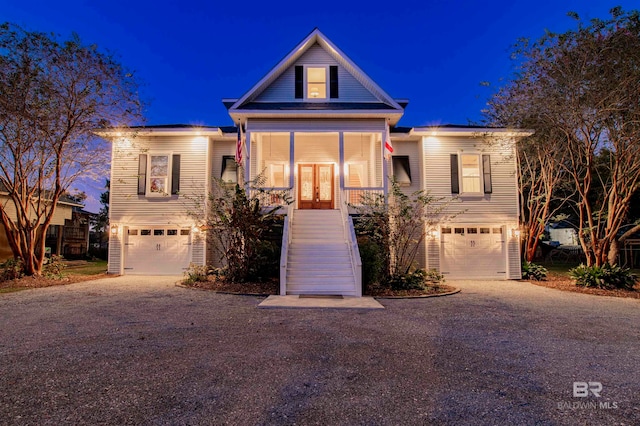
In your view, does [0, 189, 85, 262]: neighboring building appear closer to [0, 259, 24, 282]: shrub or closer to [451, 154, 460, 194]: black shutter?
[0, 259, 24, 282]: shrub

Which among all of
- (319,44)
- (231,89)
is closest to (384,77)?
(231,89)

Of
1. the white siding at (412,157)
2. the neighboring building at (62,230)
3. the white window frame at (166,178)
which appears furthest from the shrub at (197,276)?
the neighboring building at (62,230)

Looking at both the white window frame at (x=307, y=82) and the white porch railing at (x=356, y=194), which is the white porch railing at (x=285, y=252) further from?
the white window frame at (x=307, y=82)

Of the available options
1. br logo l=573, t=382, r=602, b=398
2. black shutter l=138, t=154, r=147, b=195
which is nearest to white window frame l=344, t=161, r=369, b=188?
black shutter l=138, t=154, r=147, b=195

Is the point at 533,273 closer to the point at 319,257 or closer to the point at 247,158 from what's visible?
the point at 319,257

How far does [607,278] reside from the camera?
969cm

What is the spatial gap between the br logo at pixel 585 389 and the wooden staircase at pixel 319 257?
5.29 metres

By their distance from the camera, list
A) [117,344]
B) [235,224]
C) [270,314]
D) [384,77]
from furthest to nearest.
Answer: [384,77], [235,224], [270,314], [117,344]

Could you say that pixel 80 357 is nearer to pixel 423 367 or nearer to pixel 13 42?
pixel 423 367

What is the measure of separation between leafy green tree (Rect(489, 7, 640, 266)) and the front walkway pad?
779cm

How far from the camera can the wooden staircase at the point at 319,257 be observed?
848cm

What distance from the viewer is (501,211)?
505 inches

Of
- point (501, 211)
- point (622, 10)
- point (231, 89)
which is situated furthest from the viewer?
point (231, 89)

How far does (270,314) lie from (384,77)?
543 feet
